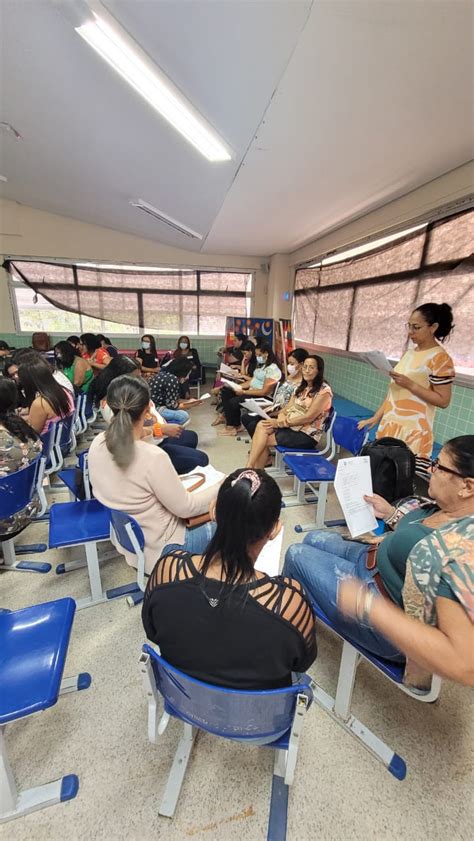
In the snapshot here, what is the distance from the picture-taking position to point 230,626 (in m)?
0.74

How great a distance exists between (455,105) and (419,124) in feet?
0.75

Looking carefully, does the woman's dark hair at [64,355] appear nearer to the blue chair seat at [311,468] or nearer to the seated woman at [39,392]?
the seated woman at [39,392]

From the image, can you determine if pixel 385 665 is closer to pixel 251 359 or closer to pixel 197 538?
pixel 197 538

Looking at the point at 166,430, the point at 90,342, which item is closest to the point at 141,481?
the point at 166,430

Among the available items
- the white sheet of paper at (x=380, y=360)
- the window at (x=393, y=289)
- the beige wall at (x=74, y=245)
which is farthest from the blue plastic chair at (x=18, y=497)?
the beige wall at (x=74, y=245)

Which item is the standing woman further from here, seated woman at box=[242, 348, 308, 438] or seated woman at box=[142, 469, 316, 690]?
seated woman at box=[142, 469, 316, 690]

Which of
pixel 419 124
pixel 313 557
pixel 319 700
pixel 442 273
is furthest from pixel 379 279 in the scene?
pixel 319 700

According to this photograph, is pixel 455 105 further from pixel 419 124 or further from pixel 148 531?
pixel 148 531

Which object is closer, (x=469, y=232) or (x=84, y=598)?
(x=84, y=598)

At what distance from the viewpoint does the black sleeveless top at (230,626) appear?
0.74 m

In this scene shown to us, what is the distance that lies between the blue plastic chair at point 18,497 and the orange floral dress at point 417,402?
2.11m

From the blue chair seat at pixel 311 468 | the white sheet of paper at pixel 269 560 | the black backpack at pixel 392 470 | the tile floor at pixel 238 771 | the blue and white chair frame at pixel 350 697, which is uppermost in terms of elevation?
the black backpack at pixel 392 470

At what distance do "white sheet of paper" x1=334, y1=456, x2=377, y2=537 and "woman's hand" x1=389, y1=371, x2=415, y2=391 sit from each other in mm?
755

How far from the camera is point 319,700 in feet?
4.31
